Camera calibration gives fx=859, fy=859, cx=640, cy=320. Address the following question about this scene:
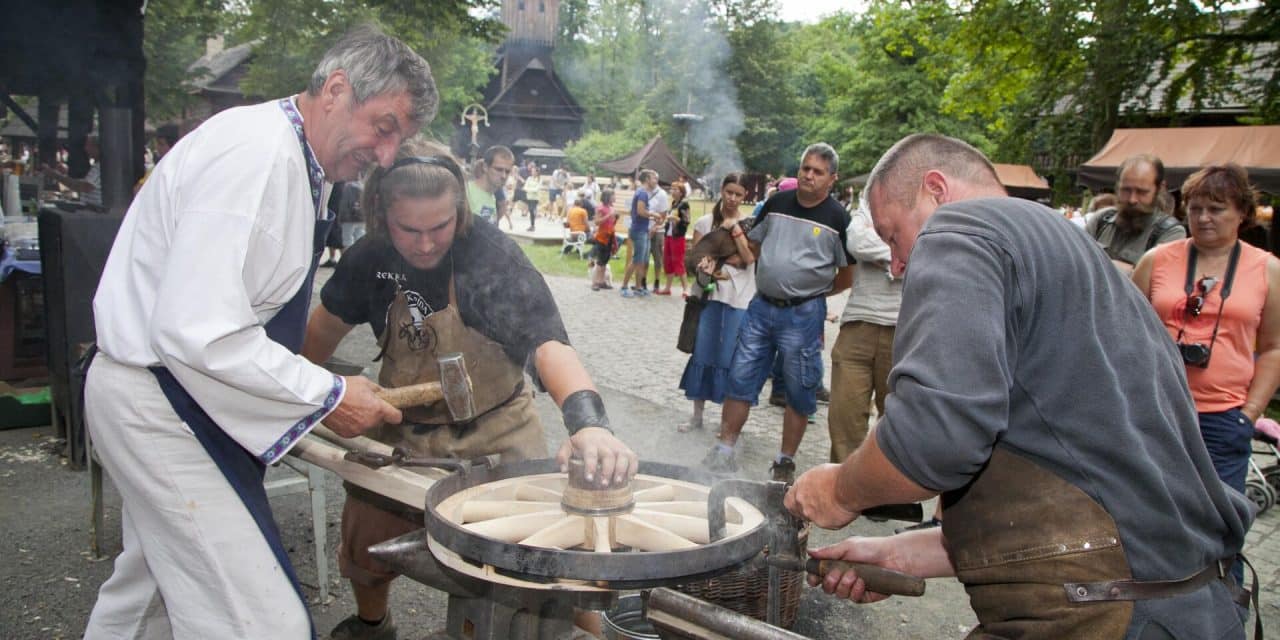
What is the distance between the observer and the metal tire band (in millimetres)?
2445

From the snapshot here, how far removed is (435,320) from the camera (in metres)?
2.79

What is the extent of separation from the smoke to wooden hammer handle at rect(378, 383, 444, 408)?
26887 mm

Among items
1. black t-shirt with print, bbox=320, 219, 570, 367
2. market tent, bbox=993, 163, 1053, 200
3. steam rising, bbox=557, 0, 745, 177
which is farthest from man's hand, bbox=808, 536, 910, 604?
market tent, bbox=993, 163, 1053, 200

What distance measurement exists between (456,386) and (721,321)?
12.5 ft

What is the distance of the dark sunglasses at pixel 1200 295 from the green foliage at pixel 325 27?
23.3 ft

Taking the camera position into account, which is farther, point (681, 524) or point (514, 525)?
point (681, 524)

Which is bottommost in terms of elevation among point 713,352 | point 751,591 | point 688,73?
point 751,591

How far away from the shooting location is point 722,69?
31.0m

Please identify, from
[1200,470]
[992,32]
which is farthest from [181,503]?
[992,32]

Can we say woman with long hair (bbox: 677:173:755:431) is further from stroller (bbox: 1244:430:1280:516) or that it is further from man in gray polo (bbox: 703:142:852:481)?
stroller (bbox: 1244:430:1280:516)

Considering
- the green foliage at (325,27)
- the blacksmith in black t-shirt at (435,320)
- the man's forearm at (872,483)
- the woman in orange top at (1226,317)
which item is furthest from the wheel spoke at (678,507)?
the green foliage at (325,27)

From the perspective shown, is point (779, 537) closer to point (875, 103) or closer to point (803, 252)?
point (803, 252)

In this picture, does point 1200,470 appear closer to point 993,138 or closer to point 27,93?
point 27,93

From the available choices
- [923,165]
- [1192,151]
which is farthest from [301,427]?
[1192,151]
